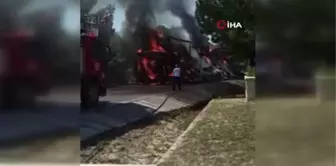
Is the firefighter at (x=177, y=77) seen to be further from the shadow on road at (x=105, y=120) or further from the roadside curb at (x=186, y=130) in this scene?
the shadow on road at (x=105, y=120)

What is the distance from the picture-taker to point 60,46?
5426 millimetres

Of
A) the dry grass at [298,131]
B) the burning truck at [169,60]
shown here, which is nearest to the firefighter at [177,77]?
the burning truck at [169,60]

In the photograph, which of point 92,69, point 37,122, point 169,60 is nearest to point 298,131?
point 169,60

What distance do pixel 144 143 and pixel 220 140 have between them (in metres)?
0.72

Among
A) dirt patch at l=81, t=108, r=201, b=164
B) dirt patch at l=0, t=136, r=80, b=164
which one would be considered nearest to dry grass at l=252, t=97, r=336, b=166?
dirt patch at l=81, t=108, r=201, b=164

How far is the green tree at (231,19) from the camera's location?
196 inches

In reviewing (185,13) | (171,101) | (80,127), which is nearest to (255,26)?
(185,13)

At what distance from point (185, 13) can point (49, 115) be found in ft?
5.34

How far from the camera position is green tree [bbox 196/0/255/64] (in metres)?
4.98

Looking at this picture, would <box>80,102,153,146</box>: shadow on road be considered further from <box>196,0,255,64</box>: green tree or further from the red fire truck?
<box>196,0,255,64</box>: green tree

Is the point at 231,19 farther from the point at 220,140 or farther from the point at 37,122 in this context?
the point at 37,122

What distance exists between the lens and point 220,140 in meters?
5.22

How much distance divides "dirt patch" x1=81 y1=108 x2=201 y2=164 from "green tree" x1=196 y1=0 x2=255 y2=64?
69 centimetres

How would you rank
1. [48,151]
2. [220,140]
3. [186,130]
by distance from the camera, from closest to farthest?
[220,140] → [186,130] → [48,151]
